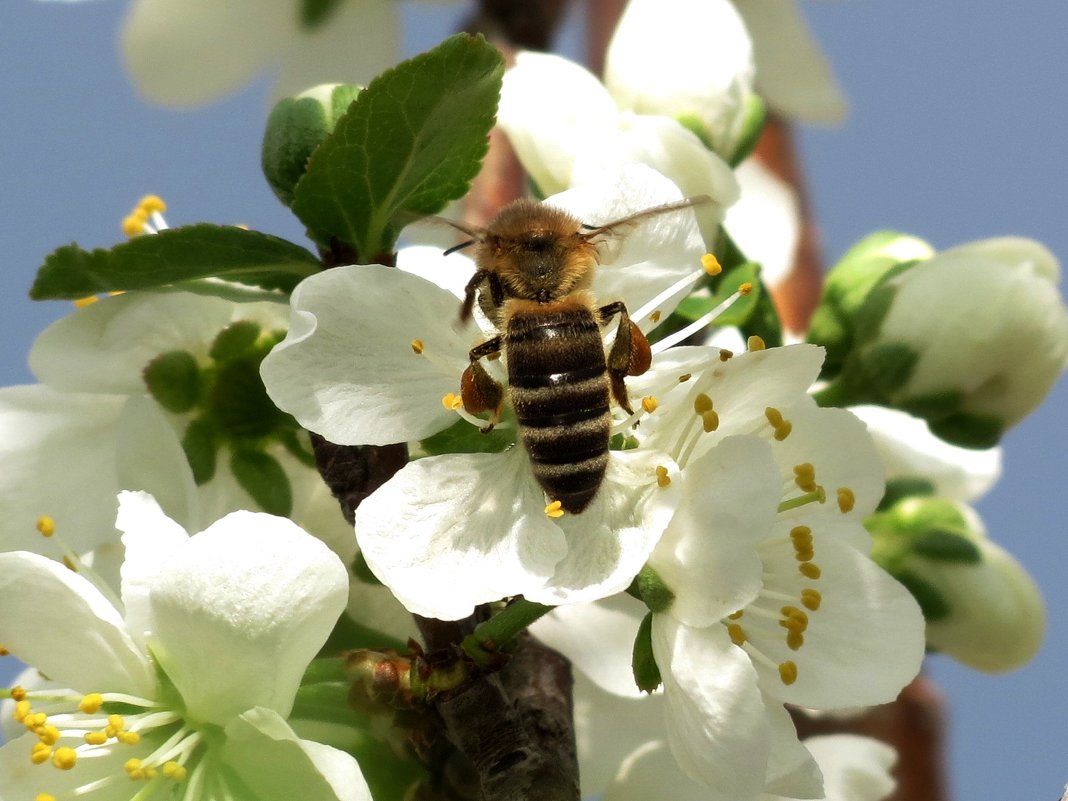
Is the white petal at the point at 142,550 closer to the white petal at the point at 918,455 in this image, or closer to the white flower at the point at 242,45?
the white petal at the point at 918,455

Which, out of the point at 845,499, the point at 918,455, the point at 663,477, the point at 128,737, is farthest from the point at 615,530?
the point at 918,455

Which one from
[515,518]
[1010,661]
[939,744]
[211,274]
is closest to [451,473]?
[515,518]

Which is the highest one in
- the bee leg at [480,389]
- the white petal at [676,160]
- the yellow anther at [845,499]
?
the white petal at [676,160]

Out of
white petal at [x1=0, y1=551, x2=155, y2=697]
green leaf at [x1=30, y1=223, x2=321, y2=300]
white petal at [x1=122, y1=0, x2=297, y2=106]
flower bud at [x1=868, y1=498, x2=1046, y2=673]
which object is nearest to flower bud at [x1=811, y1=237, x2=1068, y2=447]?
flower bud at [x1=868, y1=498, x2=1046, y2=673]

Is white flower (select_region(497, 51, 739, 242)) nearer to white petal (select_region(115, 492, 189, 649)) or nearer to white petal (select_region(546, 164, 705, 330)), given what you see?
white petal (select_region(546, 164, 705, 330))

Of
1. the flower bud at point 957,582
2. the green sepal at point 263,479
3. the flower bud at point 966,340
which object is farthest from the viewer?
the flower bud at point 957,582

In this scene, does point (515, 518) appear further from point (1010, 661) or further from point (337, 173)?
point (1010, 661)

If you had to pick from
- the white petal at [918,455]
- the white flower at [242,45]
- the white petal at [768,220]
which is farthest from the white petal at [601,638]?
the white flower at [242,45]
